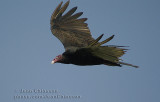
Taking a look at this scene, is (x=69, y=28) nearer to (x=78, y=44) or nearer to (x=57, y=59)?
(x=78, y=44)

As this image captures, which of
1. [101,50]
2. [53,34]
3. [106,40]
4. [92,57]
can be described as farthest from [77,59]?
[53,34]

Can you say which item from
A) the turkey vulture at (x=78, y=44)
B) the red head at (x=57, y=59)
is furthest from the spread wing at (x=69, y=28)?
the red head at (x=57, y=59)

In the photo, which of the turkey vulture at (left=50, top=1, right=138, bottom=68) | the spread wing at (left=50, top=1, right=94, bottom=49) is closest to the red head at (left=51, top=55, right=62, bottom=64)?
the turkey vulture at (left=50, top=1, right=138, bottom=68)

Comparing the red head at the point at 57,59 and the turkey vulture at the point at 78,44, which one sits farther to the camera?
the red head at the point at 57,59

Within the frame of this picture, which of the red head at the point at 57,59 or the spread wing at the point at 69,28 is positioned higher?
the spread wing at the point at 69,28

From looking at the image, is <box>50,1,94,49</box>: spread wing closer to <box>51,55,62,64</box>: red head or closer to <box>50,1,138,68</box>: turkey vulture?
<box>50,1,138,68</box>: turkey vulture

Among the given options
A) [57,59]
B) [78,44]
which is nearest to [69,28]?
[78,44]

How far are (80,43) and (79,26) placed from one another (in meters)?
0.69

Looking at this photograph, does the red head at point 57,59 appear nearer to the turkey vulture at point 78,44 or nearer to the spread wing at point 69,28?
the turkey vulture at point 78,44

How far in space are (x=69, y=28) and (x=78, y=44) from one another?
0.85 metres

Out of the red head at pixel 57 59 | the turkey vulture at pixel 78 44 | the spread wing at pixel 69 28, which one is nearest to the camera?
the turkey vulture at pixel 78 44

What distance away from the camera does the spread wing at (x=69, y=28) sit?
8.13 m

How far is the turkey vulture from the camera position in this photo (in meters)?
6.28

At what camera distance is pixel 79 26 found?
27.6 feet
